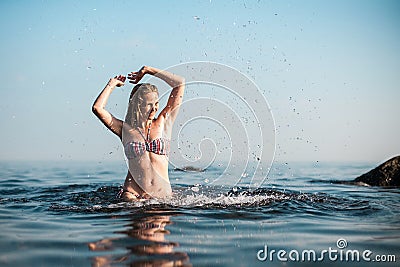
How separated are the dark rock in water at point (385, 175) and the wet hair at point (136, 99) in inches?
287

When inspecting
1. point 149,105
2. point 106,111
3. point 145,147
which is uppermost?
point 149,105

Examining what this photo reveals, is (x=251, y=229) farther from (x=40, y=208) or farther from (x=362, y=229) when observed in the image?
(x=40, y=208)

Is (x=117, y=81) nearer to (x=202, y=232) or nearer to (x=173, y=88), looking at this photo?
(x=173, y=88)

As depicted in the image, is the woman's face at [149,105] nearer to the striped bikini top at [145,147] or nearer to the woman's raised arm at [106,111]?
the striped bikini top at [145,147]

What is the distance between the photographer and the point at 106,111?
24.1ft

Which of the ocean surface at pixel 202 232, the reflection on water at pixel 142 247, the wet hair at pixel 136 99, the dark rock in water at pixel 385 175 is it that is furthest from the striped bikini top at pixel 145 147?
the dark rock in water at pixel 385 175

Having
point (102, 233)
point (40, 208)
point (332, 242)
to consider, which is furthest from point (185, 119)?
point (332, 242)

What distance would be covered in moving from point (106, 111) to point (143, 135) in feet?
2.22

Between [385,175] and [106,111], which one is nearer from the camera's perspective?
[106,111]

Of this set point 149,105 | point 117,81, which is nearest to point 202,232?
point 149,105

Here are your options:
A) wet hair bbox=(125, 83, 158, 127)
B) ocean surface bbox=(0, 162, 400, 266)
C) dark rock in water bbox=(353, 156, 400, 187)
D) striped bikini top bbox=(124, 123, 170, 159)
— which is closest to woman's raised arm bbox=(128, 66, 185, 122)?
wet hair bbox=(125, 83, 158, 127)

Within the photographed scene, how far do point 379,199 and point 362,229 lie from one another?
332cm

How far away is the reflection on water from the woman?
190 cm

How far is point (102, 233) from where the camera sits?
5043mm
